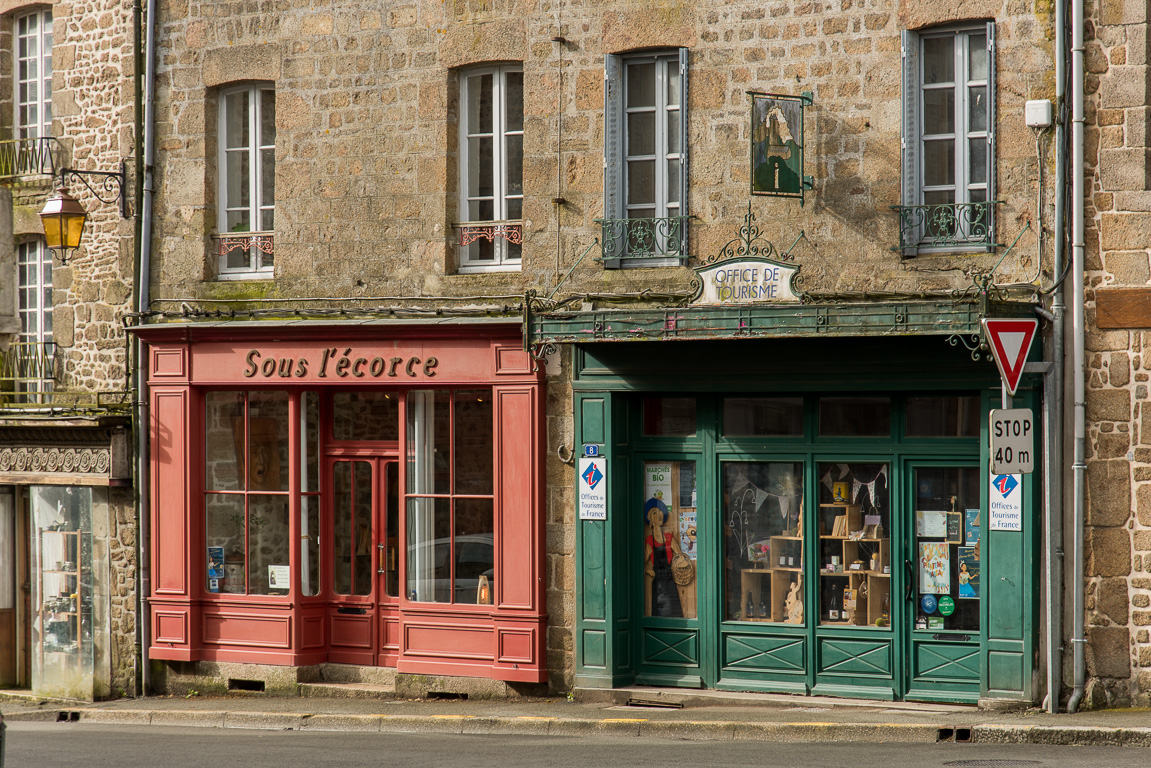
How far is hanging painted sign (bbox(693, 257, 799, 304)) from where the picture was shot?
38.9 ft

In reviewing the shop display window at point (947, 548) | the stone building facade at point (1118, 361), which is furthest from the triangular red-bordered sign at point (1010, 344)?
the shop display window at point (947, 548)

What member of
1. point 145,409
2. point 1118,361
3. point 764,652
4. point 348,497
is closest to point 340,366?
point 348,497

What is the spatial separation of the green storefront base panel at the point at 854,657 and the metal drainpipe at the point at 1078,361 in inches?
63.3

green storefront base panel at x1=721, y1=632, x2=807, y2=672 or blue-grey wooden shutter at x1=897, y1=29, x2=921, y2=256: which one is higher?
blue-grey wooden shutter at x1=897, y1=29, x2=921, y2=256

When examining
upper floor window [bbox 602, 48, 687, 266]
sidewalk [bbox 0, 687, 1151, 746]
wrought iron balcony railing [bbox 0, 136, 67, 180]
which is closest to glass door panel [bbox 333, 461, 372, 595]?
sidewalk [bbox 0, 687, 1151, 746]

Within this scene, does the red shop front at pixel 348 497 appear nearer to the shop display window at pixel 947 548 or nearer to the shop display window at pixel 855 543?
the shop display window at pixel 855 543

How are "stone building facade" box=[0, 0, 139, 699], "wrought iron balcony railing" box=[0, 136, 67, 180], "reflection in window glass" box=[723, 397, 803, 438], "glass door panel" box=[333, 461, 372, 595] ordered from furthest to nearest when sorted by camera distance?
"wrought iron balcony railing" box=[0, 136, 67, 180] → "stone building facade" box=[0, 0, 139, 699] → "glass door panel" box=[333, 461, 372, 595] → "reflection in window glass" box=[723, 397, 803, 438]

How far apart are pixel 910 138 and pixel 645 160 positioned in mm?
2471

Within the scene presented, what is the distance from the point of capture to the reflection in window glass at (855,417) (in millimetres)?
12281

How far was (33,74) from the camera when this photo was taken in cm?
1611

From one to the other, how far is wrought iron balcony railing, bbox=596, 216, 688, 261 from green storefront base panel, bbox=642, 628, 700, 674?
11.4 feet

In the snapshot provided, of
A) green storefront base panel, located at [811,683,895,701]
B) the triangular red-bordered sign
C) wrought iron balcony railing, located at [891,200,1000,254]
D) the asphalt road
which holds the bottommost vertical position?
the asphalt road

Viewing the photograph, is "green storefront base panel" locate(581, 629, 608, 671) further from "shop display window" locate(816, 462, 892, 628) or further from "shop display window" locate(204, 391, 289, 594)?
"shop display window" locate(204, 391, 289, 594)

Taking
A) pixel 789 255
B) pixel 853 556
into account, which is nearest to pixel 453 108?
pixel 789 255
